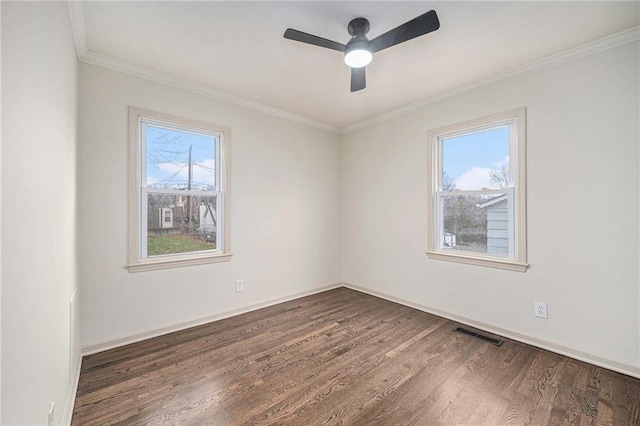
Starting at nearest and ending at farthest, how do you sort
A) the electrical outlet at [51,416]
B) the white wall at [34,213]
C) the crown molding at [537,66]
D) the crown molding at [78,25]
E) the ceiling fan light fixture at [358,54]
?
the white wall at [34,213] < the electrical outlet at [51,416] < the crown molding at [78,25] < the ceiling fan light fixture at [358,54] < the crown molding at [537,66]

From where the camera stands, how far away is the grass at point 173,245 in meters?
2.96

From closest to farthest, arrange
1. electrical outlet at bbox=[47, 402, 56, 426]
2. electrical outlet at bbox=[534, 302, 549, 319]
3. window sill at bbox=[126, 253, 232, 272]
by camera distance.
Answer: electrical outlet at bbox=[47, 402, 56, 426] < electrical outlet at bbox=[534, 302, 549, 319] < window sill at bbox=[126, 253, 232, 272]

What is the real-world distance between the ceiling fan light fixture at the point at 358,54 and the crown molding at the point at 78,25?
1839mm

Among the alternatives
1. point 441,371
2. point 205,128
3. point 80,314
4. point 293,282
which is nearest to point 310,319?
point 293,282

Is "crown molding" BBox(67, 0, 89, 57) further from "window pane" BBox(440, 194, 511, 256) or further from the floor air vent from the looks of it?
the floor air vent

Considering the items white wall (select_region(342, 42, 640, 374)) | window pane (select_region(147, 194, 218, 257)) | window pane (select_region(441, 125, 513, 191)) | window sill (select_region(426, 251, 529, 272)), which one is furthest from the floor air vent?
window pane (select_region(147, 194, 218, 257))

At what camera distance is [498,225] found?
9.92 feet

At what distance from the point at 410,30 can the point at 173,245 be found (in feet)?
9.68

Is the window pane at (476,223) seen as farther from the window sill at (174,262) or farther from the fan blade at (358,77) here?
the window sill at (174,262)

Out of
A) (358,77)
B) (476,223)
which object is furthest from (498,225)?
(358,77)

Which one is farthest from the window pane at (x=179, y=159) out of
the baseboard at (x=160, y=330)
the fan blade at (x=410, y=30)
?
the fan blade at (x=410, y=30)

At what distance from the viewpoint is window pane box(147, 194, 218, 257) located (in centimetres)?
297

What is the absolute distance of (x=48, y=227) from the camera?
1.37 meters

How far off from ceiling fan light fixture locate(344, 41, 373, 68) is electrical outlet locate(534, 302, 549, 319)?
2.69m
